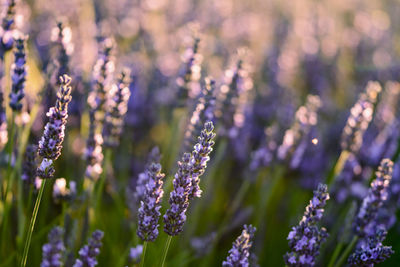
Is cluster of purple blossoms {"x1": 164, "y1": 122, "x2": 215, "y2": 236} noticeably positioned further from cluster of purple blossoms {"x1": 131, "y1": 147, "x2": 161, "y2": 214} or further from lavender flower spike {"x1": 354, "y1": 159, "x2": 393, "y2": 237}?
lavender flower spike {"x1": 354, "y1": 159, "x2": 393, "y2": 237}

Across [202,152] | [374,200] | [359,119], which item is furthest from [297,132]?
[202,152]

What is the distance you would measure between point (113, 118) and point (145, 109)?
4.04ft

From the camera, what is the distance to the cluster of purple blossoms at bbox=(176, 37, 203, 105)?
213 cm

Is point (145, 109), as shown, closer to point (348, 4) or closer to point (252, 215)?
point (252, 215)

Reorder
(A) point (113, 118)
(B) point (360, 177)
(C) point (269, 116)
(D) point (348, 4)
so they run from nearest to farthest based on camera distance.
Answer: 1. (A) point (113, 118)
2. (B) point (360, 177)
3. (C) point (269, 116)
4. (D) point (348, 4)

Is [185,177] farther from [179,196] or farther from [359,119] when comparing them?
[359,119]

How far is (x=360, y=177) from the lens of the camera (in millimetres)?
2676

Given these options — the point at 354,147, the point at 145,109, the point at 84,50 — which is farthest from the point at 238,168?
the point at 84,50

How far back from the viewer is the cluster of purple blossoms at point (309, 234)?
1.32 m

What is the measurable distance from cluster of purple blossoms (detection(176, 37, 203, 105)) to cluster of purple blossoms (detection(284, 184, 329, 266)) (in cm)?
104

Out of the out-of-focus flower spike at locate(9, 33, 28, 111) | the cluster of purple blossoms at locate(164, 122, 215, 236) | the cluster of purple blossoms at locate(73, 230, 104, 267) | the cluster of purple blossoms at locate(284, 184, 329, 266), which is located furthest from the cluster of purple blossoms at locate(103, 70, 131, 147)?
the cluster of purple blossoms at locate(284, 184, 329, 266)

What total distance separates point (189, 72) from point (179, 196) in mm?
1058

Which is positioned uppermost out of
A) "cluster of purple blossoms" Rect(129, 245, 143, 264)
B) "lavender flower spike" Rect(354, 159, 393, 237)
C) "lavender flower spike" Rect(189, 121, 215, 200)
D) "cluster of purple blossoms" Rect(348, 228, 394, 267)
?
"lavender flower spike" Rect(354, 159, 393, 237)

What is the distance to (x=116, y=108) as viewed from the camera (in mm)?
1783
